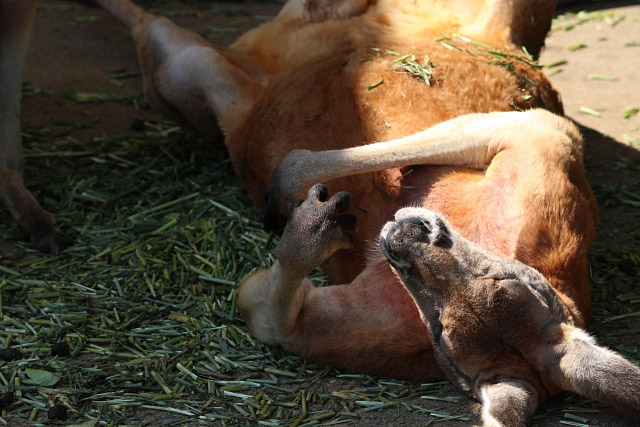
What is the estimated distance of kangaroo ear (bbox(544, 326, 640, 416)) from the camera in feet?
8.34

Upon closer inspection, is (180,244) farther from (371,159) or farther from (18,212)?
(371,159)

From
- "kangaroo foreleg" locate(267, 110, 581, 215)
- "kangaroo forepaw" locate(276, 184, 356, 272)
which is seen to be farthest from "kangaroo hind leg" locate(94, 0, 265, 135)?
"kangaroo forepaw" locate(276, 184, 356, 272)

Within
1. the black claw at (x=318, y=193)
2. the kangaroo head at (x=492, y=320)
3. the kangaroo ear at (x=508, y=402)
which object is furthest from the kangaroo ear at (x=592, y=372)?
the black claw at (x=318, y=193)

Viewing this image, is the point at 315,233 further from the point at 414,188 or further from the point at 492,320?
the point at 492,320

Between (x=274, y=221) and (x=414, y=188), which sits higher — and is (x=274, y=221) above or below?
below

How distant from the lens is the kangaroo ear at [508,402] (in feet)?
8.54

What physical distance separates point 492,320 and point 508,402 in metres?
0.28

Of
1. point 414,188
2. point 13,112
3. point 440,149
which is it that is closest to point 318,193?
point 414,188

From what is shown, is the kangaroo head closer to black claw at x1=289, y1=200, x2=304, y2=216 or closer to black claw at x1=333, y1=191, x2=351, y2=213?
black claw at x1=333, y1=191, x2=351, y2=213

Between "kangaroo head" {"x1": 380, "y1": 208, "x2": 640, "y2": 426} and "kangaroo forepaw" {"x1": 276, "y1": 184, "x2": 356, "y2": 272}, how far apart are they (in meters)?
0.34

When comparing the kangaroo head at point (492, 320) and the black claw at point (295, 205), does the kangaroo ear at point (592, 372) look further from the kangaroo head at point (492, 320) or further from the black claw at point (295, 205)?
the black claw at point (295, 205)

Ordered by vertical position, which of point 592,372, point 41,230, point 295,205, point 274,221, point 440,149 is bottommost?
point 41,230

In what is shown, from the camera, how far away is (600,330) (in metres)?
3.47

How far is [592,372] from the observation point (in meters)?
2.60
